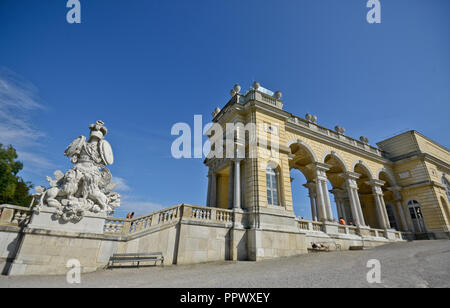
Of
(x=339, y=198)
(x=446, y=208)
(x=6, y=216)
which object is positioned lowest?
(x=6, y=216)

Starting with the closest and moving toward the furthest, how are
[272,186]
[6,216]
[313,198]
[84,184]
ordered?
1. [6,216]
2. [84,184]
3. [272,186]
4. [313,198]

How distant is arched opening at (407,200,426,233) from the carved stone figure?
2614cm

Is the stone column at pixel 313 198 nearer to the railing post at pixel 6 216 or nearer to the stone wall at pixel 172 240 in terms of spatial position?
the stone wall at pixel 172 240

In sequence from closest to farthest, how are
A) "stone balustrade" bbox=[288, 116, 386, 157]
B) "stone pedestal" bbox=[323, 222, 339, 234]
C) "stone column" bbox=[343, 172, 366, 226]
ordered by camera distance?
1. "stone pedestal" bbox=[323, 222, 339, 234]
2. "stone column" bbox=[343, 172, 366, 226]
3. "stone balustrade" bbox=[288, 116, 386, 157]

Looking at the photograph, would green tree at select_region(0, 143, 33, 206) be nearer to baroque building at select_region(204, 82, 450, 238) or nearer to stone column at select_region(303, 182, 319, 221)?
baroque building at select_region(204, 82, 450, 238)

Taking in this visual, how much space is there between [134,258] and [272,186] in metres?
8.70

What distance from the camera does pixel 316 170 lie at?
17297 millimetres

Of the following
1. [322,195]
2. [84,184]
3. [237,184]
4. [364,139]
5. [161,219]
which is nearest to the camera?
[84,184]

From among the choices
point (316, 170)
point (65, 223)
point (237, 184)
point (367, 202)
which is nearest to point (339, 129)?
point (316, 170)

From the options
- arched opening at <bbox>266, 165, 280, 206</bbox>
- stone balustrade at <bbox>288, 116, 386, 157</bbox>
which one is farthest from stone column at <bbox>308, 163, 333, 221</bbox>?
arched opening at <bbox>266, 165, 280, 206</bbox>

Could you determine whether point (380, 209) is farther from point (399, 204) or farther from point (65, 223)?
point (65, 223)

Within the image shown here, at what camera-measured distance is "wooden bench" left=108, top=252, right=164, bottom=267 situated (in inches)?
350

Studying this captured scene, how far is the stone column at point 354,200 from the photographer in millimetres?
17703
